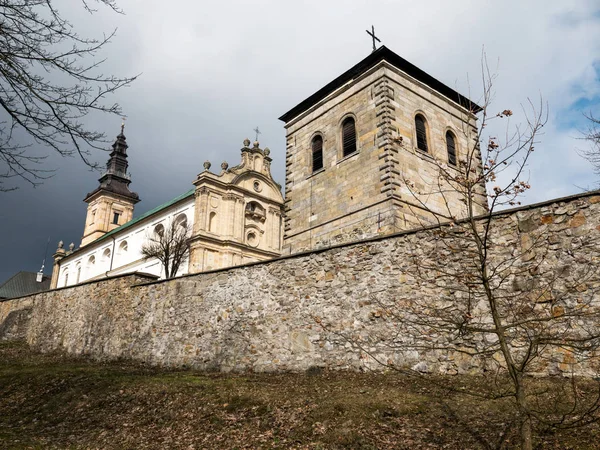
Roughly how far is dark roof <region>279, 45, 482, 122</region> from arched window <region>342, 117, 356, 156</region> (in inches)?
81.8

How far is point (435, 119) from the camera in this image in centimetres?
1964

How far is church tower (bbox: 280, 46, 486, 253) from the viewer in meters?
16.6

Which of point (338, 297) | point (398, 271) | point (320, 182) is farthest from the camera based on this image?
point (320, 182)

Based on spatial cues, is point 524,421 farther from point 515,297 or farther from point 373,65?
point 373,65

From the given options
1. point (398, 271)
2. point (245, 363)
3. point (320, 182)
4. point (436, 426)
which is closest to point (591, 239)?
point (398, 271)

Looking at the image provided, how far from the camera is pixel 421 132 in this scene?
18859 millimetres

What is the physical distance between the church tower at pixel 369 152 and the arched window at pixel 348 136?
1.8 inches

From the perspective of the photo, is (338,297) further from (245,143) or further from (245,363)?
(245,143)

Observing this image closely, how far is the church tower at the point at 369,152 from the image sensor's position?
16562 mm

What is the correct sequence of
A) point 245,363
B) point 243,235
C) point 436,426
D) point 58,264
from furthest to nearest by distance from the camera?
point 58,264 < point 243,235 < point 245,363 < point 436,426

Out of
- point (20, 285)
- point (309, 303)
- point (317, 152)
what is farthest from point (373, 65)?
point (20, 285)

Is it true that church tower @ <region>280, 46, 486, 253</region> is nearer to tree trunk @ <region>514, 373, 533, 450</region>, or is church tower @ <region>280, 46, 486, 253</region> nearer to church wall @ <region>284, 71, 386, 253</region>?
church wall @ <region>284, 71, 386, 253</region>

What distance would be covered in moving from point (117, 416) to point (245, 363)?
339cm

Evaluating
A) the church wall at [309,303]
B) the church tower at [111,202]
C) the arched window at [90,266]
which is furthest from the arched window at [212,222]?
the church tower at [111,202]
